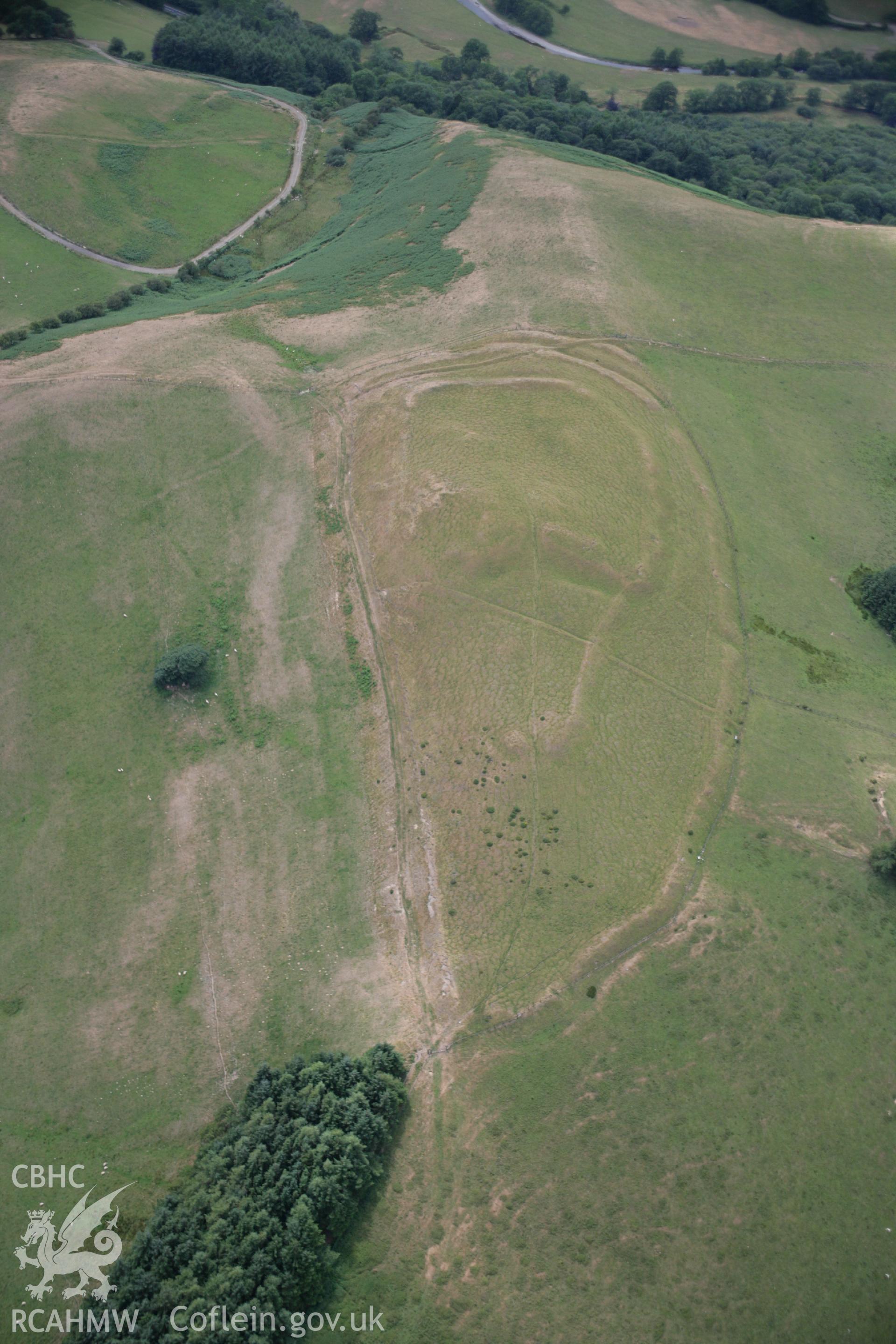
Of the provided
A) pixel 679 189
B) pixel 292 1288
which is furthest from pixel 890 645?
pixel 679 189

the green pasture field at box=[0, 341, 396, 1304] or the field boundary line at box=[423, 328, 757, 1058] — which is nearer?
the field boundary line at box=[423, 328, 757, 1058]

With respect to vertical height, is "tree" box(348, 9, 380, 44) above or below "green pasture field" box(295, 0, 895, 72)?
below

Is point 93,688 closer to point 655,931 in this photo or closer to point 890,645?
point 655,931

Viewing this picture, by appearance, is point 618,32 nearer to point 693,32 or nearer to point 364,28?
point 693,32

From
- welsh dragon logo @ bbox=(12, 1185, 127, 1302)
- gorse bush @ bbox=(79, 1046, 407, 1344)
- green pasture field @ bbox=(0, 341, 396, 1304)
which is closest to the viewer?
gorse bush @ bbox=(79, 1046, 407, 1344)

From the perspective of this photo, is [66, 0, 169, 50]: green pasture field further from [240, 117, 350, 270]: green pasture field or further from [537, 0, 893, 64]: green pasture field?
[537, 0, 893, 64]: green pasture field

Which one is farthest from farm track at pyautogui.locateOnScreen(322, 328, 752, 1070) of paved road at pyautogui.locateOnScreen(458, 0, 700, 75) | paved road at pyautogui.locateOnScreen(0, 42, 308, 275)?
paved road at pyautogui.locateOnScreen(458, 0, 700, 75)
